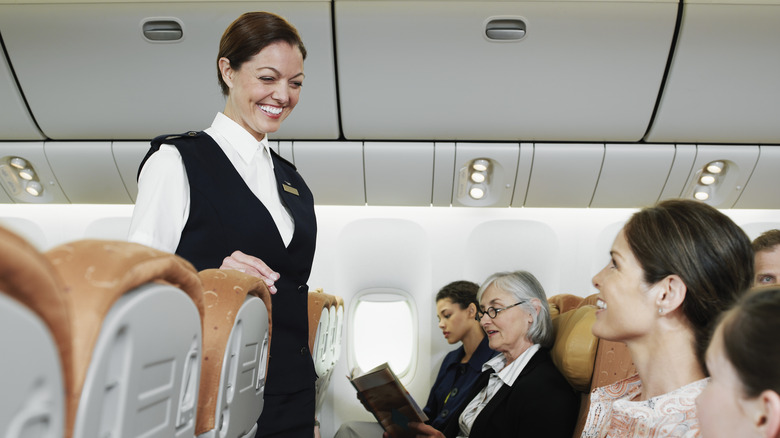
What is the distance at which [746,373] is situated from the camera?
87cm

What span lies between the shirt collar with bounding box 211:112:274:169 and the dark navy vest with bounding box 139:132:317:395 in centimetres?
10

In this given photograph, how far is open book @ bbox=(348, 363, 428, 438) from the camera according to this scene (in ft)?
9.20

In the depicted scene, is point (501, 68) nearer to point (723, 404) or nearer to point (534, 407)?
point (534, 407)

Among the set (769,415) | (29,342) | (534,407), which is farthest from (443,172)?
(29,342)

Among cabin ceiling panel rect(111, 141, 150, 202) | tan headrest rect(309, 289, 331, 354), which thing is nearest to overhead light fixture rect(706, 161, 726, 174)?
tan headrest rect(309, 289, 331, 354)

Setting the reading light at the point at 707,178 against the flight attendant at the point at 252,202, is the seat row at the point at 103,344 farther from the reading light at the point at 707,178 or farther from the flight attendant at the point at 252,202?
the reading light at the point at 707,178

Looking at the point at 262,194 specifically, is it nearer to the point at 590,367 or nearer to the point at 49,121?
the point at 590,367

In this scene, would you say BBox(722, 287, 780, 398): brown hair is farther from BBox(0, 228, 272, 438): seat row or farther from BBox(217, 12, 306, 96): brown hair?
BBox(217, 12, 306, 96): brown hair

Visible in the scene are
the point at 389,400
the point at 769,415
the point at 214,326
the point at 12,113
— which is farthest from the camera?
the point at 12,113

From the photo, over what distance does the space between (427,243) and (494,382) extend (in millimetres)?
1790

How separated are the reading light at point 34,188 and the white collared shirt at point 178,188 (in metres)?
3.33

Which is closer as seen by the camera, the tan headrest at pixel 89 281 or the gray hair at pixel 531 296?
the tan headrest at pixel 89 281

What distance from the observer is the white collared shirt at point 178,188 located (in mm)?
1363

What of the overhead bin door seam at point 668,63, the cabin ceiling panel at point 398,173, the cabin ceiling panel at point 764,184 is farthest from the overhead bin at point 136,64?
the cabin ceiling panel at point 764,184
